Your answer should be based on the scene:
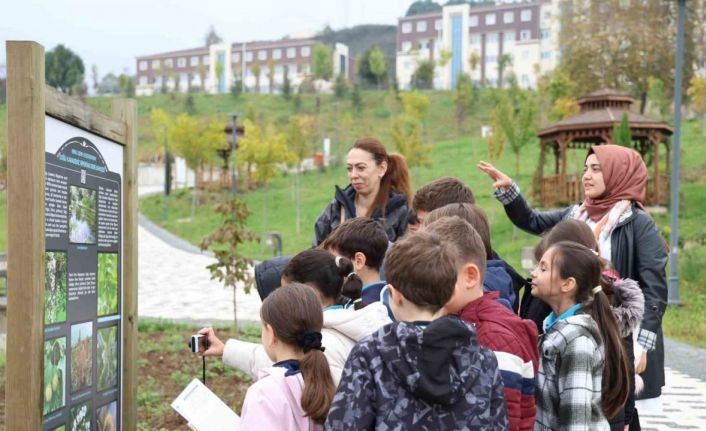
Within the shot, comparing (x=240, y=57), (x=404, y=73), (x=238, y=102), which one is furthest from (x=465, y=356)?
(x=240, y=57)

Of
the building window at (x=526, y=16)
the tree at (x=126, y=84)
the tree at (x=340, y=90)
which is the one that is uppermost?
the building window at (x=526, y=16)

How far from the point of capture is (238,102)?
65000mm

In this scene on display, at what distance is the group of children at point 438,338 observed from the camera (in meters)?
2.19

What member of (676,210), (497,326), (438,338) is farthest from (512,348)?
(676,210)

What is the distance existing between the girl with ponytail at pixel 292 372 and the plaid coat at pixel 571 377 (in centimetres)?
88

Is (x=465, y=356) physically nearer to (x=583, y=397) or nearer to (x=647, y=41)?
(x=583, y=397)

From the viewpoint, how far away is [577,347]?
2.88 metres

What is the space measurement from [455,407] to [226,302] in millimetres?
12381

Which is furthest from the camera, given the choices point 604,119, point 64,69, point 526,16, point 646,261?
point 526,16

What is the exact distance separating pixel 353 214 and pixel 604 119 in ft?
64.4

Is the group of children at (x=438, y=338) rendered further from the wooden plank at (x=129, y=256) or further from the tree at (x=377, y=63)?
the tree at (x=377, y=63)

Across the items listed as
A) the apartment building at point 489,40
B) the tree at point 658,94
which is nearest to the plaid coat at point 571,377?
the tree at point 658,94

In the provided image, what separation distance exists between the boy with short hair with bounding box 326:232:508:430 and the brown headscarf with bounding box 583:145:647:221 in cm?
183

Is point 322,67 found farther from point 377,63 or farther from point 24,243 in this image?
point 24,243
